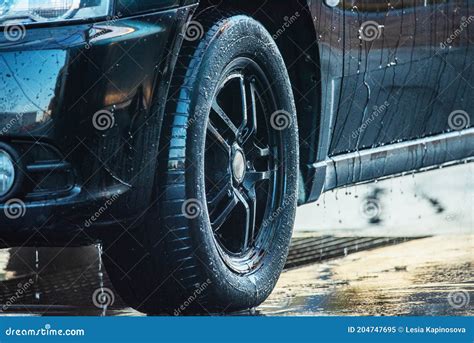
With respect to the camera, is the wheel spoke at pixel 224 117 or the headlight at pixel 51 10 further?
the wheel spoke at pixel 224 117

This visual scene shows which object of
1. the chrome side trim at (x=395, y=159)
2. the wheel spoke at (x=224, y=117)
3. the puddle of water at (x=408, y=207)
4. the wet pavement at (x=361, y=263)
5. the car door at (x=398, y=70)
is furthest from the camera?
the puddle of water at (x=408, y=207)

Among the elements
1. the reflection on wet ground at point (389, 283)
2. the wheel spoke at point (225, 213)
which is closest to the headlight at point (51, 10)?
the wheel spoke at point (225, 213)

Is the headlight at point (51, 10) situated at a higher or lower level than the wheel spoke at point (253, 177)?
higher

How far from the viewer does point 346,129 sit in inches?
243

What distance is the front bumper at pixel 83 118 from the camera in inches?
191

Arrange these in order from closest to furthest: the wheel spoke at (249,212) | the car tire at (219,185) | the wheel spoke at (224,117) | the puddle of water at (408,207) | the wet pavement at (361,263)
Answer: the car tire at (219,185) < the wheel spoke at (224,117) < the wheel spoke at (249,212) < the wet pavement at (361,263) < the puddle of water at (408,207)

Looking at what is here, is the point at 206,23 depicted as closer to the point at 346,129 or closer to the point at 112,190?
the point at 112,190

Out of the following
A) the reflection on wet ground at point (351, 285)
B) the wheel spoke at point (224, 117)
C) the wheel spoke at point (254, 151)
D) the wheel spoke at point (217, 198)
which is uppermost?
the wheel spoke at point (224, 117)

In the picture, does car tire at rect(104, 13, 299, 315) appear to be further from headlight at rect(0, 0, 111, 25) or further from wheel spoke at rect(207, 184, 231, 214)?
headlight at rect(0, 0, 111, 25)

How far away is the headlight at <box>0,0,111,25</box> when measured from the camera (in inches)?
194

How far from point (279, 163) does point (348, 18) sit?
23.3 inches

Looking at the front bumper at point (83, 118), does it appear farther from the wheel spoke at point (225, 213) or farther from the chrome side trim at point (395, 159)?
the chrome side trim at point (395, 159)

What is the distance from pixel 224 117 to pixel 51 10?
694mm
